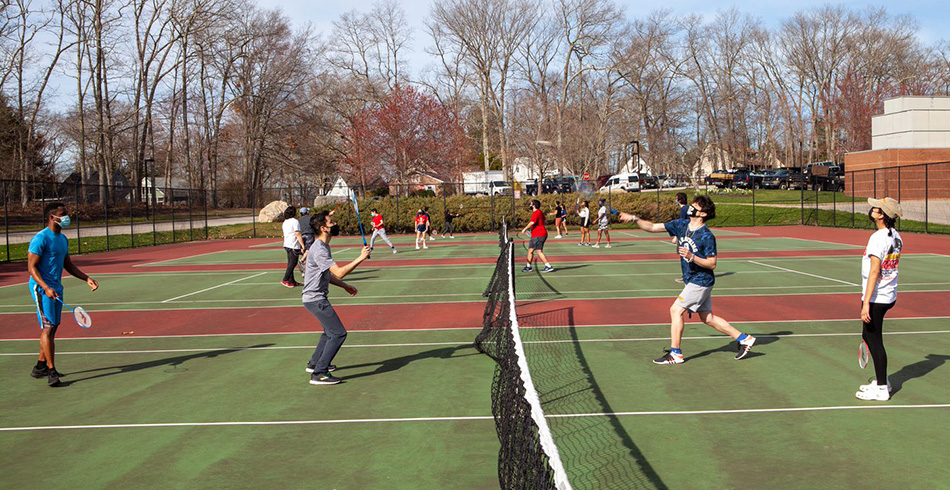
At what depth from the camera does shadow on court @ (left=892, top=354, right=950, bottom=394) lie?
8692mm

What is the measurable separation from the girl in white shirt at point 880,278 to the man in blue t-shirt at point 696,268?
1720 millimetres

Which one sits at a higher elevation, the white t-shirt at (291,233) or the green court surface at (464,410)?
the white t-shirt at (291,233)

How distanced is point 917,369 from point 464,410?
573cm

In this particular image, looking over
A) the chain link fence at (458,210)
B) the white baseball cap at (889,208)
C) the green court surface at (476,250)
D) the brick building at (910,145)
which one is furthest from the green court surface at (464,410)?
the brick building at (910,145)

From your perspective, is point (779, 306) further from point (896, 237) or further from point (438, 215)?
point (438, 215)

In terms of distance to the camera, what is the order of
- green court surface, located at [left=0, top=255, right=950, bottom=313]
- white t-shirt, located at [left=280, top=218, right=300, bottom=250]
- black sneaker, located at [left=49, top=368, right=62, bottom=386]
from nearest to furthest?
1. black sneaker, located at [left=49, top=368, right=62, bottom=386]
2. green court surface, located at [left=0, top=255, right=950, bottom=313]
3. white t-shirt, located at [left=280, top=218, right=300, bottom=250]

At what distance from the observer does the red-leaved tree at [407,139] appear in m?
64.6

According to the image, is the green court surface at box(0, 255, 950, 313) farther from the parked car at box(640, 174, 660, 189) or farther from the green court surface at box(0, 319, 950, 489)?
the parked car at box(640, 174, 660, 189)

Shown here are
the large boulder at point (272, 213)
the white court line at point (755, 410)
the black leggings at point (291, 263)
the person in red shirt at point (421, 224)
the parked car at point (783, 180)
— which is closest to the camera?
the white court line at point (755, 410)

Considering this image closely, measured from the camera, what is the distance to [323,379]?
9.13m

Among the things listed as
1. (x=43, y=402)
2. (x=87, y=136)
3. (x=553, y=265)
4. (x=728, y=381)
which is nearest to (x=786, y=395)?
(x=728, y=381)

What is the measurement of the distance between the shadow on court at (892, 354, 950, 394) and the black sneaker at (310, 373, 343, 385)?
6.33 metres

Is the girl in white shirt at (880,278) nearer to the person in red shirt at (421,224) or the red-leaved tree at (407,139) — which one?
the person in red shirt at (421,224)

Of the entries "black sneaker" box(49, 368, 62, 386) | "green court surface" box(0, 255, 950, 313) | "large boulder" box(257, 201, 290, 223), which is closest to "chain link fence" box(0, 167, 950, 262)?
"large boulder" box(257, 201, 290, 223)
